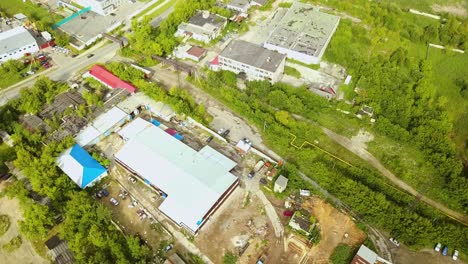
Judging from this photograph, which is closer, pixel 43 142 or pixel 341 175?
pixel 341 175

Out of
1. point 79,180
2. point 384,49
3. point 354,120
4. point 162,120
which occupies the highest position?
point 384,49

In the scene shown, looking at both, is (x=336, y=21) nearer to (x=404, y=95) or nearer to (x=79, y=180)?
(x=404, y=95)

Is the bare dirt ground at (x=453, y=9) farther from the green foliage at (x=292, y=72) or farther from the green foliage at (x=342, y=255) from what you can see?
the green foliage at (x=342, y=255)

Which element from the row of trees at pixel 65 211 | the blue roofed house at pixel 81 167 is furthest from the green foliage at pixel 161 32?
the blue roofed house at pixel 81 167

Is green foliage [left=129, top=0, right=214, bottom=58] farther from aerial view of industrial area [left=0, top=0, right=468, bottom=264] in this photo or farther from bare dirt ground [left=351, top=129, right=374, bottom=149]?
bare dirt ground [left=351, top=129, right=374, bottom=149]

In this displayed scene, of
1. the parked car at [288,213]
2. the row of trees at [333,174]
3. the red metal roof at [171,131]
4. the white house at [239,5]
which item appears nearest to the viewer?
the row of trees at [333,174]

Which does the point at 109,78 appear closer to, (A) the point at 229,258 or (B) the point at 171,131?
(B) the point at 171,131

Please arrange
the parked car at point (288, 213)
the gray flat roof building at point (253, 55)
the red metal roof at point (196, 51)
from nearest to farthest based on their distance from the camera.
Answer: the parked car at point (288, 213), the gray flat roof building at point (253, 55), the red metal roof at point (196, 51)

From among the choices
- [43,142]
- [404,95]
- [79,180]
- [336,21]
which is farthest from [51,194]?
[336,21]
